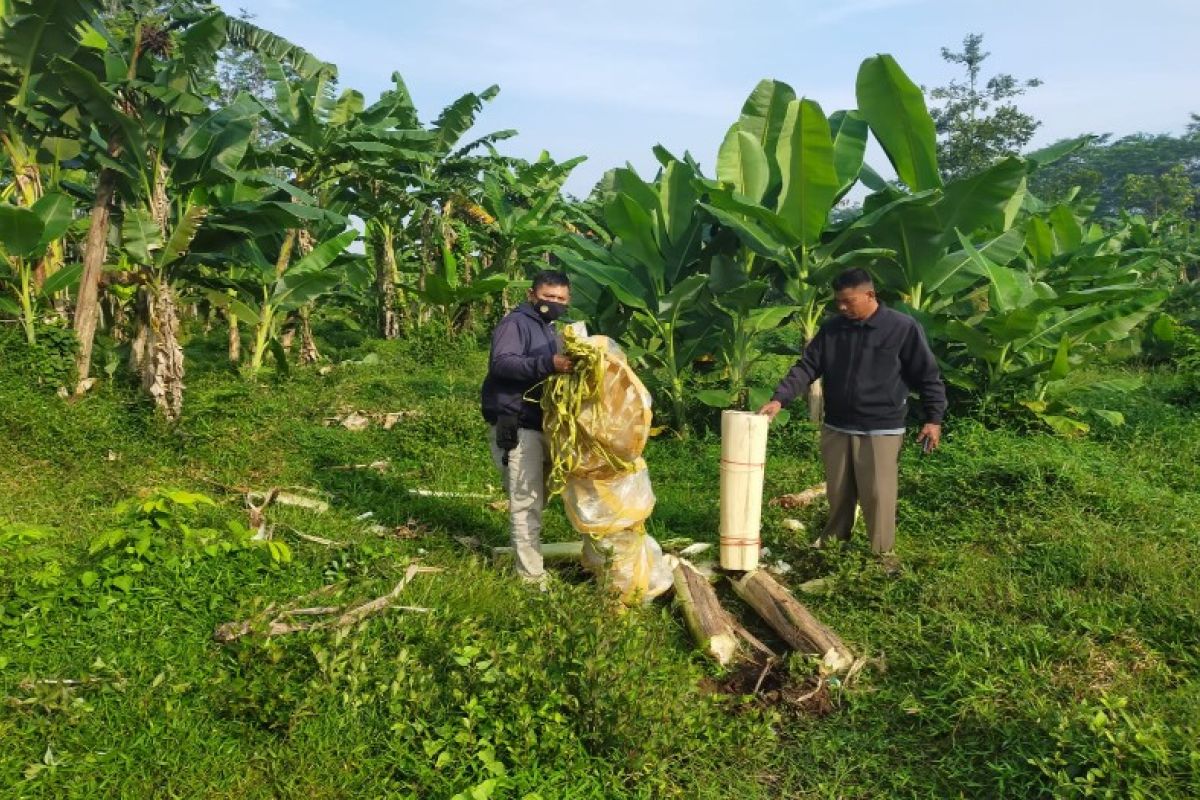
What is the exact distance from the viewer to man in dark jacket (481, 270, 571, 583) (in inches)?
155

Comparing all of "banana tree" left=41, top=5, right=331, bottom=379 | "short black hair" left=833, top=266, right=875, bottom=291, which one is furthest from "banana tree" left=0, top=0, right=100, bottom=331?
"short black hair" left=833, top=266, right=875, bottom=291

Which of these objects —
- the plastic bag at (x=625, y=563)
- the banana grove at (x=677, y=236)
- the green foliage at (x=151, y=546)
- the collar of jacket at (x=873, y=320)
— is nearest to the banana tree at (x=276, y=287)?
the banana grove at (x=677, y=236)

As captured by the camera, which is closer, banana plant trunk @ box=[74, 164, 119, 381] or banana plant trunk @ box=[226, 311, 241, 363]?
banana plant trunk @ box=[74, 164, 119, 381]

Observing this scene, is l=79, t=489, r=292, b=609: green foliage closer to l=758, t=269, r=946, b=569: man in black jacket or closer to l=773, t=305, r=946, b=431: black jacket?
l=758, t=269, r=946, b=569: man in black jacket

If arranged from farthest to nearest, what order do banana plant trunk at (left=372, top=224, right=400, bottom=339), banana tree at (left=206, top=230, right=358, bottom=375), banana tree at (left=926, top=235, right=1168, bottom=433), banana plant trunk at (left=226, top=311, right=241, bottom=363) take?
banana plant trunk at (left=372, top=224, right=400, bottom=339) → banana plant trunk at (left=226, top=311, right=241, bottom=363) → banana tree at (left=206, top=230, right=358, bottom=375) → banana tree at (left=926, top=235, right=1168, bottom=433)

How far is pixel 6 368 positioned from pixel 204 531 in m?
4.25

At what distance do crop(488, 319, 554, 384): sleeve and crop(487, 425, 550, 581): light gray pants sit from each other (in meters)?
0.32

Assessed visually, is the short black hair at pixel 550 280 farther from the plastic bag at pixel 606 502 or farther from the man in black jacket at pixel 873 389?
the man in black jacket at pixel 873 389

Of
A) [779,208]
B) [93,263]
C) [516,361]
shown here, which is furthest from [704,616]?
[93,263]

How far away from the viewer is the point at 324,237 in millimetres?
10219

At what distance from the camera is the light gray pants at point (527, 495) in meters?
4.00

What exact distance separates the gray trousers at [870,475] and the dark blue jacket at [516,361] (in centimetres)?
165

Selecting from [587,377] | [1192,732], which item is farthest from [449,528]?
[1192,732]

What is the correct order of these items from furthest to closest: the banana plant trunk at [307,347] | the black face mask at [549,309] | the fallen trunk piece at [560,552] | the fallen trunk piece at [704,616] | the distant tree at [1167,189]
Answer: the distant tree at [1167,189]
the banana plant trunk at [307,347]
the fallen trunk piece at [560,552]
the black face mask at [549,309]
the fallen trunk piece at [704,616]
